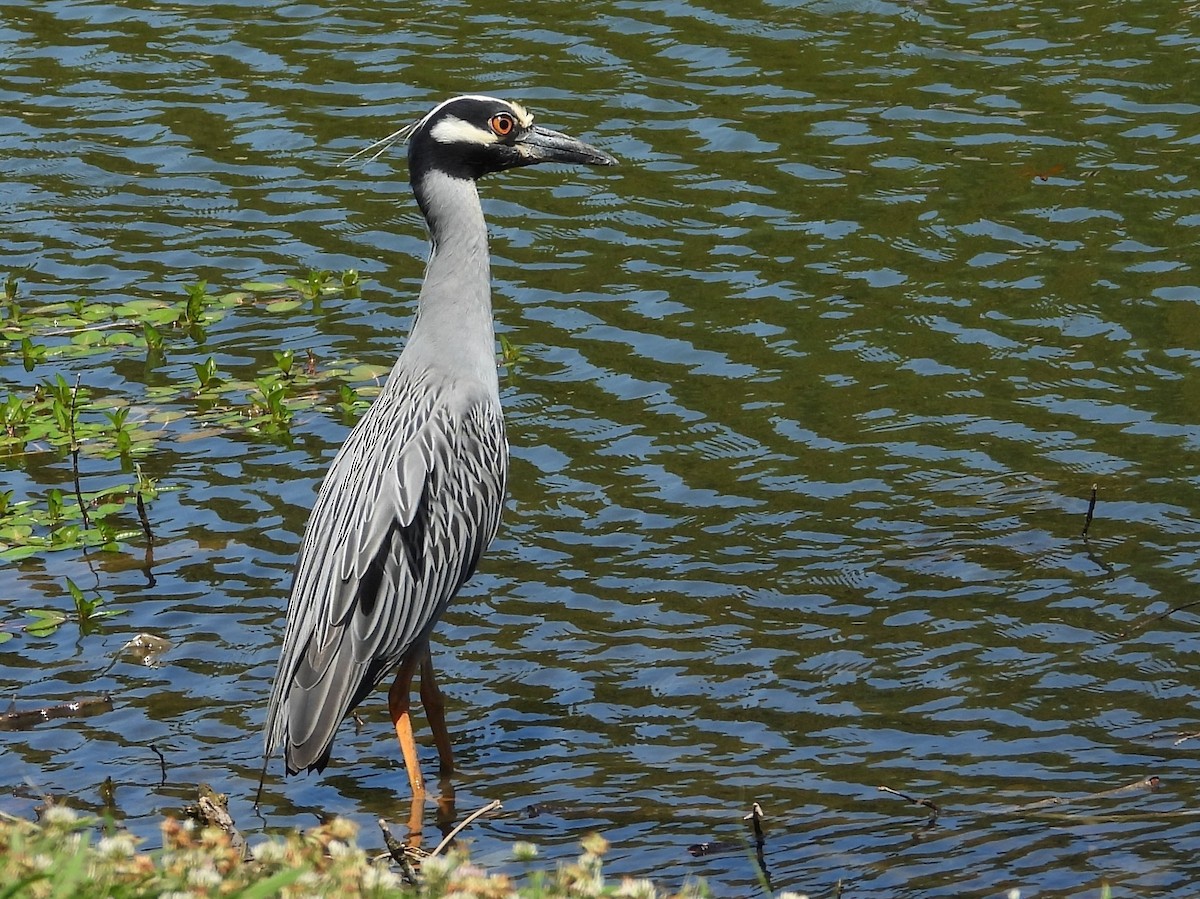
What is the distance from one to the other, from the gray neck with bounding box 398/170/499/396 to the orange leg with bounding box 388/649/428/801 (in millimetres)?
1243

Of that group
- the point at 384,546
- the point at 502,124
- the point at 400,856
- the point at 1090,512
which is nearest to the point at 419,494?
the point at 384,546

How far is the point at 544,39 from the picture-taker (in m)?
13.9

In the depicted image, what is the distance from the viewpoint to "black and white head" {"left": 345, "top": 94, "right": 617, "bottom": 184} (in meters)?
7.89

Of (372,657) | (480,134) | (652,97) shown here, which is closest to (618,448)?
(480,134)

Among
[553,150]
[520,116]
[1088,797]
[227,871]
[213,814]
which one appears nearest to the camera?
[227,871]

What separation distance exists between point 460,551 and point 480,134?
1.83 metres

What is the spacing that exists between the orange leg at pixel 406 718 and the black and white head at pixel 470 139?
2115mm

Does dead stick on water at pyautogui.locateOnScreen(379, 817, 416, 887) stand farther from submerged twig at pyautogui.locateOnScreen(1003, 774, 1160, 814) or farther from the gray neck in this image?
the gray neck

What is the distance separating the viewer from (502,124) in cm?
800

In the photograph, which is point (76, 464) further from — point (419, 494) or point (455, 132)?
point (455, 132)

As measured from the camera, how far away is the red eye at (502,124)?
7.97 metres

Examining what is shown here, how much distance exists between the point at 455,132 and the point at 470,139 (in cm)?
7

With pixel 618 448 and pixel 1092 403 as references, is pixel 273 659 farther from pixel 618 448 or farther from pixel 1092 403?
→ pixel 1092 403

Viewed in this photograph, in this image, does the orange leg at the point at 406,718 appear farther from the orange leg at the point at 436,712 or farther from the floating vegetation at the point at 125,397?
the floating vegetation at the point at 125,397
